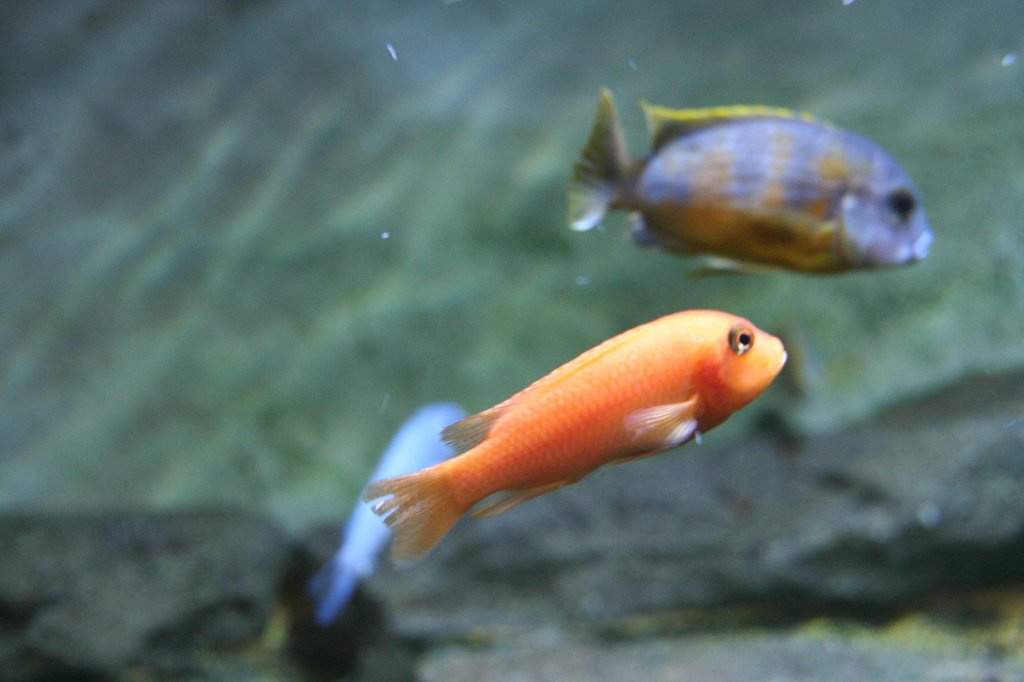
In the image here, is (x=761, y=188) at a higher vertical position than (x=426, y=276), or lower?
higher

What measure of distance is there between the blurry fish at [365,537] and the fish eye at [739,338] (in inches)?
55.4

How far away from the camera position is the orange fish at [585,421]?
1029 mm

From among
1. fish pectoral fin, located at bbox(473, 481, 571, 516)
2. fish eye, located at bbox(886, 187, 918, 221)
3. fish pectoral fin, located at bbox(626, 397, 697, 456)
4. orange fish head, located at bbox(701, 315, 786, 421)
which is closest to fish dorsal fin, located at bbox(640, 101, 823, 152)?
fish eye, located at bbox(886, 187, 918, 221)

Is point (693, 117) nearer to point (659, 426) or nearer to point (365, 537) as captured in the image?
point (659, 426)

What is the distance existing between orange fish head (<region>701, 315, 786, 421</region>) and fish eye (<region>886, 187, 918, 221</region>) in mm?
907

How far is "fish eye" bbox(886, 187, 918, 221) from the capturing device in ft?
5.79

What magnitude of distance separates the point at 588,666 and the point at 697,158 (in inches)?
80.3

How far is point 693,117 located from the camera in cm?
179

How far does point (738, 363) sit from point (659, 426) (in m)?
0.16

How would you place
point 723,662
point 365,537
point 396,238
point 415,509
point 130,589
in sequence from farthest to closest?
point 396,238 < point 130,589 < point 365,537 < point 723,662 < point 415,509

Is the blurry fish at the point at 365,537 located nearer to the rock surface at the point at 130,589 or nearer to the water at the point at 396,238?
the rock surface at the point at 130,589

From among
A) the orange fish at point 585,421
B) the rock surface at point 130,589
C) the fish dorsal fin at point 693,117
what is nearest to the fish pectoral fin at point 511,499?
the orange fish at point 585,421

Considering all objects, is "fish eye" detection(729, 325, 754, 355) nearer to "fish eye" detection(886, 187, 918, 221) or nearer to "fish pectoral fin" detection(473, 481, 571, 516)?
"fish pectoral fin" detection(473, 481, 571, 516)

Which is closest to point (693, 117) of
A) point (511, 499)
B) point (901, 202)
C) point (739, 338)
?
point (901, 202)
